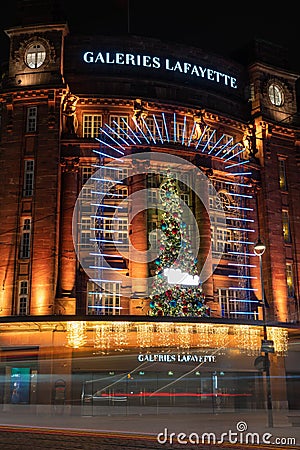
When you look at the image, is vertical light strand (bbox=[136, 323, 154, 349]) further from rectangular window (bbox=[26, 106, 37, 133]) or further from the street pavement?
rectangular window (bbox=[26, 106, 37, 133])

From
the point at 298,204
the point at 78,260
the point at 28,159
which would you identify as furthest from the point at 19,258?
the point at 298,204

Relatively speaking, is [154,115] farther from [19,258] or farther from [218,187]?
[19,258]

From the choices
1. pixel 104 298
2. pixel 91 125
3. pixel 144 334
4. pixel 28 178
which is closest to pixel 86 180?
pixel 28 178

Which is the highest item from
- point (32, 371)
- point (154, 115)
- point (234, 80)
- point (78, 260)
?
point (234, 80)

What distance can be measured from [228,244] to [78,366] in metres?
13.7

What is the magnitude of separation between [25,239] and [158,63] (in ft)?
54.6

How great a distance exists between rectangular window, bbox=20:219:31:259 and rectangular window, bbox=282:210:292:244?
62.9 feet

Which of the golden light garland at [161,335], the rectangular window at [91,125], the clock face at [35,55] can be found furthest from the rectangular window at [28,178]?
the golden light garland at [161,335]

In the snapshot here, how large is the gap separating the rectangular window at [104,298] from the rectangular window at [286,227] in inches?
563

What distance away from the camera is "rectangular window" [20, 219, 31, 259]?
36162 millimetres

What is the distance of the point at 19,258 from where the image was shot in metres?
36.0

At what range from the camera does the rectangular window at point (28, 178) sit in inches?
1471

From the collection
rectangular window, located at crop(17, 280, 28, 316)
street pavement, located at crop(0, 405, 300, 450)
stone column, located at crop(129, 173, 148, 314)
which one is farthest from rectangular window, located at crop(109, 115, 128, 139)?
street pavement, located at crop(0, 405, 300, 450)

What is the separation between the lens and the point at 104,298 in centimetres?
3628
